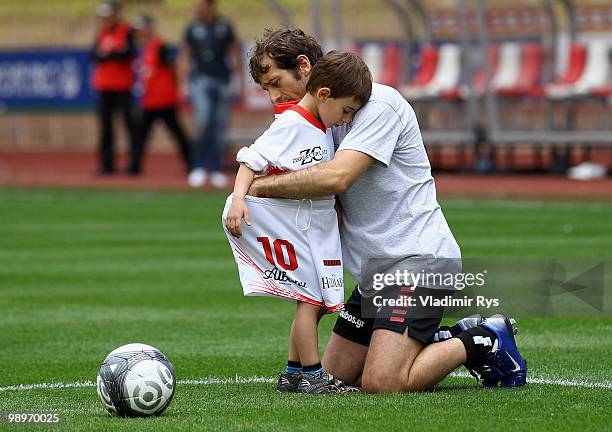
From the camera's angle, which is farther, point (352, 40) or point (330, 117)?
point (352, 40)

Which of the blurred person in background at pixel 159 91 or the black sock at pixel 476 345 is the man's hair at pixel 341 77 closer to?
the black sock at pixel 476 345

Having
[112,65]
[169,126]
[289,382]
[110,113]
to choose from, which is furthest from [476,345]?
[110,113]

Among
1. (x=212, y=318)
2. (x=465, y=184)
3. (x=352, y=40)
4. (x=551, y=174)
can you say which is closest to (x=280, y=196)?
(x=212, y=318)

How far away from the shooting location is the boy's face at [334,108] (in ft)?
21.3

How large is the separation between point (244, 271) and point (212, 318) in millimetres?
2886

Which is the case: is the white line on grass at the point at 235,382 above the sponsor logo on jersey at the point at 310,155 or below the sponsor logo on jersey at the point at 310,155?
below

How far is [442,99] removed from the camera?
22000 millimetres

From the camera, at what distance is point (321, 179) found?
21.1 feet

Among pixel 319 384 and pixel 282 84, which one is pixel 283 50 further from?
pixel 319 384

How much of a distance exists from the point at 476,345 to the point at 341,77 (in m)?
1.34

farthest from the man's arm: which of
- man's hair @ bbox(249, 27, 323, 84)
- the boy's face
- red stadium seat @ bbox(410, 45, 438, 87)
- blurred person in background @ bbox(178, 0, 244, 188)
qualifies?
red stadium seat @ bbox(410, 45, 438, 87)

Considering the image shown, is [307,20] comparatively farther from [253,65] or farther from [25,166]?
[253,65]

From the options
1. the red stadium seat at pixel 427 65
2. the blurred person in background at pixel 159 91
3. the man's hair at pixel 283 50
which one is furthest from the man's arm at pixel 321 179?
the red stadium seat at pixel 427 65

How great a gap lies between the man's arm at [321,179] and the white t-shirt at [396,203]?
0.12m
